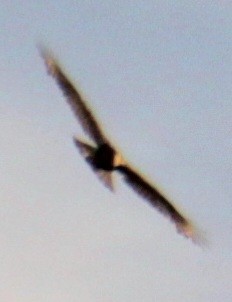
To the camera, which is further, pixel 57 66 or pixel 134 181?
pixel 134 181

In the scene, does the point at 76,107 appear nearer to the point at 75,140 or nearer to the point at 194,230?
the point at 75,140

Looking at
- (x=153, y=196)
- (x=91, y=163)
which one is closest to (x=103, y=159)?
(x=91, y=163)

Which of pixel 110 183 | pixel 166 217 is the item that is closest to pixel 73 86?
pixel 110 183

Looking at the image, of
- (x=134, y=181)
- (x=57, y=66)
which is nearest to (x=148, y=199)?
(x=134, y=181)

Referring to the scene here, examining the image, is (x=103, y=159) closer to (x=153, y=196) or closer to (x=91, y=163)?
(x=91, y=163)
